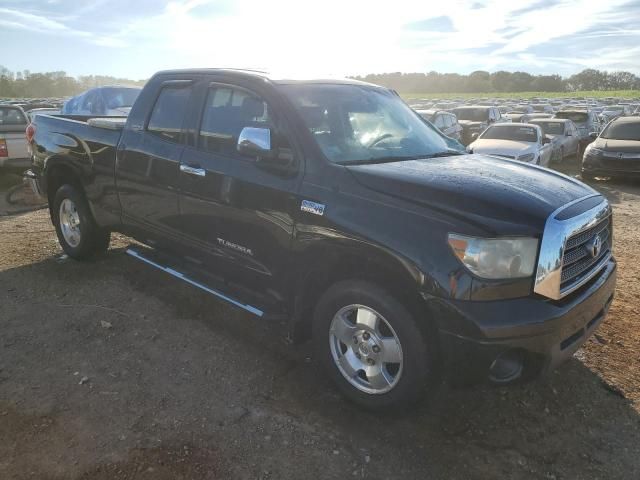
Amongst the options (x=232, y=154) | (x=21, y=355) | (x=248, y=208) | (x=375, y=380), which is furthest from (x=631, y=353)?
(x=21, y=355)

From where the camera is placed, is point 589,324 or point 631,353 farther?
point 631,353

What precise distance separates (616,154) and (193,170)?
11.6 meters

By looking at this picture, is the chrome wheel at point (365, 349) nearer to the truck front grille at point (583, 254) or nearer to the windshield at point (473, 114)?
the truck front grille at point (583, 254)

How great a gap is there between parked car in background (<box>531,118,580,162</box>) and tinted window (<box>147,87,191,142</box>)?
1362 cm

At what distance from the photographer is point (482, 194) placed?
272 cm

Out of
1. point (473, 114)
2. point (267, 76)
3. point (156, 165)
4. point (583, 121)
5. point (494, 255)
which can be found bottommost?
point (583, 121)

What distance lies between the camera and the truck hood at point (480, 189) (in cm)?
259

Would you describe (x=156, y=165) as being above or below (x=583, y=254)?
above

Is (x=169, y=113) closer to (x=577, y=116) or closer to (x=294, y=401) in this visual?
(x=294, y=401)

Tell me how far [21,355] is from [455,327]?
3172mm

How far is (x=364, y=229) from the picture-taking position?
9.14 ft

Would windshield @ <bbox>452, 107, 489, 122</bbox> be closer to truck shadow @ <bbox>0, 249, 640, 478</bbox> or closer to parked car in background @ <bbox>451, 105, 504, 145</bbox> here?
parked car in background @ <bbox>451, 105, 504, 145</bbox>

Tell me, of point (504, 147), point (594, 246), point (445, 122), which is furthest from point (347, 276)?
point (445, 122)

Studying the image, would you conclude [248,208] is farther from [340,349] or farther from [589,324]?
[589,324]
